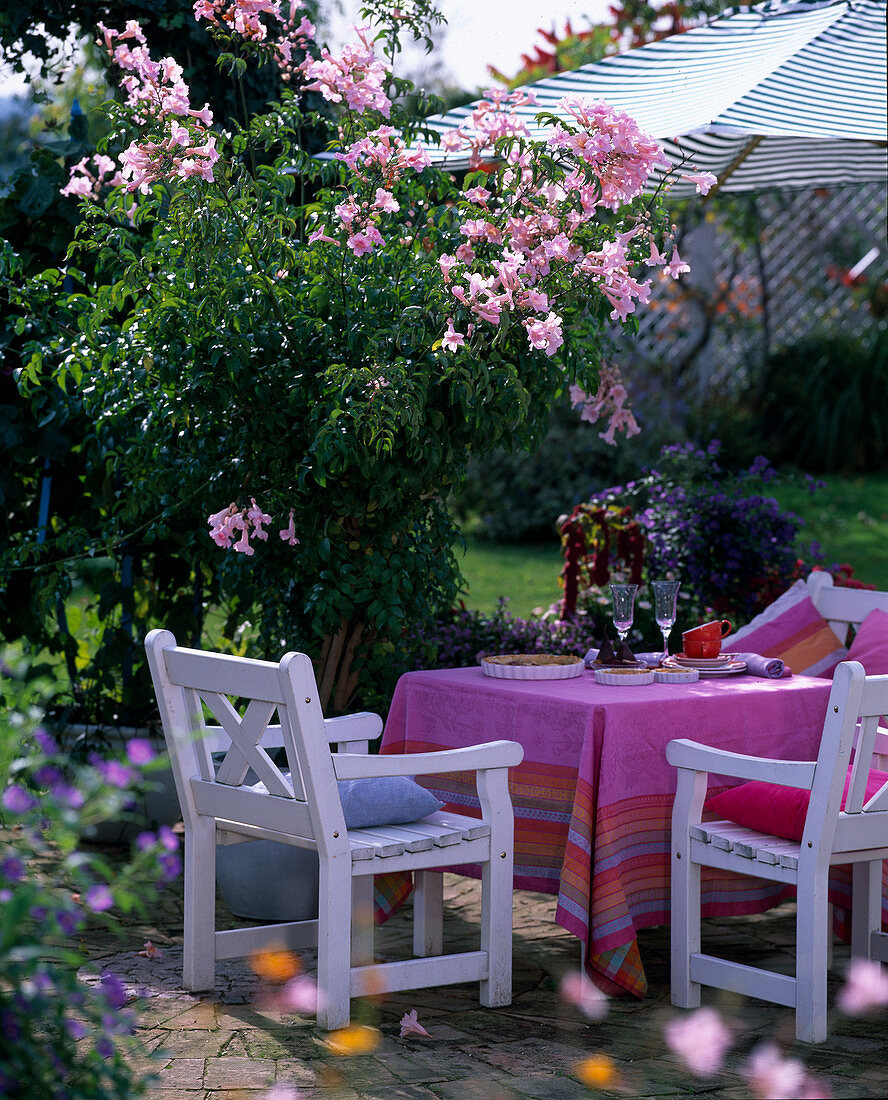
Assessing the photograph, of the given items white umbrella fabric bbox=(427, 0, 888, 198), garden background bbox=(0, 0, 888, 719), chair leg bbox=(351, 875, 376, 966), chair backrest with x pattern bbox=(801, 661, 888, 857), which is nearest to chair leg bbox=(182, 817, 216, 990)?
chair leg bbox=(351, 875, 376, 966)

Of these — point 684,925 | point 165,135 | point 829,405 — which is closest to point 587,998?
point 684,925

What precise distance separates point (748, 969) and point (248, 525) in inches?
55.8

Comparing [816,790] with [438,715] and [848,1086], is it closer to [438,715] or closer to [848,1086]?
[848,1086]

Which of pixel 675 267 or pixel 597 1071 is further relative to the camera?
pixel 675 267

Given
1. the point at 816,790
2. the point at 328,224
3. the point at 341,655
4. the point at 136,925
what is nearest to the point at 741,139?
the point at 328,224

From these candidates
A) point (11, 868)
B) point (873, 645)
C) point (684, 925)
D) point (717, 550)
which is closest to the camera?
point (11, 868)

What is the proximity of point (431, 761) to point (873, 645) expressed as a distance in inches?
53.6

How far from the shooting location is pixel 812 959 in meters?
2.68

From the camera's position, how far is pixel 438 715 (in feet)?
10.7

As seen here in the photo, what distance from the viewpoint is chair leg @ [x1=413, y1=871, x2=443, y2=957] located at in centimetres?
325

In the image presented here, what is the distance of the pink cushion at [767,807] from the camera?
2.79 m

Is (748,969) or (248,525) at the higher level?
(248,525)

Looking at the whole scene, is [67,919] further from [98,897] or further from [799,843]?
[799,843]

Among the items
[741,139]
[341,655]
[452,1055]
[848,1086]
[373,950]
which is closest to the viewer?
[848,1086]
